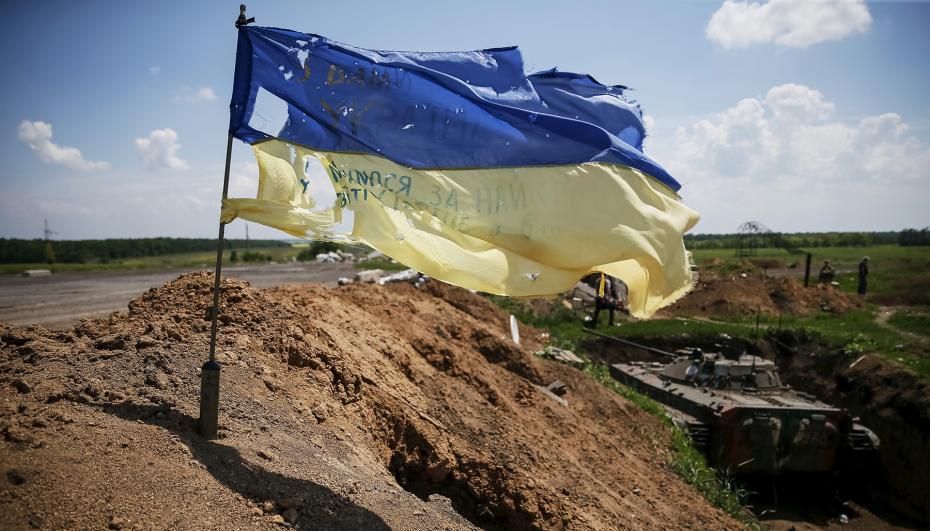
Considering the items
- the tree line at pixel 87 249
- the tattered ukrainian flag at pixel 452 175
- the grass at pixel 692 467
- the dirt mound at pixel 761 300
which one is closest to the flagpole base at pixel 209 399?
the tattered ukrainian flag at pixel 452 175

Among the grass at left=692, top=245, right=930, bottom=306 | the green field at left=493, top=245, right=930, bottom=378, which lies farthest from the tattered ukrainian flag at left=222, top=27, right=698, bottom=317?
the grass at left=692, top=245, right=930, bottom=306

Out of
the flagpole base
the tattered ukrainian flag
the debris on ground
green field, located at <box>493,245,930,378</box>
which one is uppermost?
the tattered ukrainian flag

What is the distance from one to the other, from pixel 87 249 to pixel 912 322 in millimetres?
70542

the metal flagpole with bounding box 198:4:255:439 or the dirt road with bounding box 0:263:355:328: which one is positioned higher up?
the metal flagpole with bounding box 198:4:255:439

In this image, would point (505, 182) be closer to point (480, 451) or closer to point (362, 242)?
point (362, 242)

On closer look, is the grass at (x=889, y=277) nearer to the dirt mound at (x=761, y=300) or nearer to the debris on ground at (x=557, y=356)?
the dirt mound at (x=761, y=300)

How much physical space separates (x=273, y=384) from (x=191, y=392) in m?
0.89

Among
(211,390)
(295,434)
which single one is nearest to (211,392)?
(211,390)

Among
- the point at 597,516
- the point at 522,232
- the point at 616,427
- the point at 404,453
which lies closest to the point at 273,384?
the point at 404,453

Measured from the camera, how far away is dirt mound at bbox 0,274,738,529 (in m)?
4.52

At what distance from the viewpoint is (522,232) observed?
19.5ft

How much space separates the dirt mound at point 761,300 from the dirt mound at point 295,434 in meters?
18.9

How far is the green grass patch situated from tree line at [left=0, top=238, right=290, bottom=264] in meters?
53.0

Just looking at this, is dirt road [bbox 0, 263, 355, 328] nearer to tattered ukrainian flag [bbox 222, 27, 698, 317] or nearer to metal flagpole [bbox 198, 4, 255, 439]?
metal flagpole [bbox 198, 4, 255, 439]
